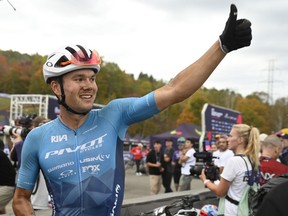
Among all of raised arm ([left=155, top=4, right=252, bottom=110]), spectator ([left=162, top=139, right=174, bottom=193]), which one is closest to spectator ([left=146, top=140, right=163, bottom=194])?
spectator ([left=162, top=139, right=174, bottom=193])

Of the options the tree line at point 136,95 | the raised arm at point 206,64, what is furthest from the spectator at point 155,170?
the tree line at point 136,95

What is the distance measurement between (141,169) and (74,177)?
20713 mm

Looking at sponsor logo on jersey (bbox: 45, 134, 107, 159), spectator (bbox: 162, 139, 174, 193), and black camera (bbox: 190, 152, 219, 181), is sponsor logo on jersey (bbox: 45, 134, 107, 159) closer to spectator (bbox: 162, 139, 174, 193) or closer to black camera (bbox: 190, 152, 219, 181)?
A: black camera (bbox: 190, 152, 219, 181)

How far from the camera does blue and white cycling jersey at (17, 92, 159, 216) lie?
7.68ft

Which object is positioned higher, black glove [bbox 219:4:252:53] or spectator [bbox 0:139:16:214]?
black glove [bbox 219:4:252:53]

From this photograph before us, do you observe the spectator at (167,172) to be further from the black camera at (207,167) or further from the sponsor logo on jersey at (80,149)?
the sponsor logo on jersey at (80,149)

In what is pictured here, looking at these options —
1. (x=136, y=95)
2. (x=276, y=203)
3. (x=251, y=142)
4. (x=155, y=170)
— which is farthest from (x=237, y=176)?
(x=136, y=95)

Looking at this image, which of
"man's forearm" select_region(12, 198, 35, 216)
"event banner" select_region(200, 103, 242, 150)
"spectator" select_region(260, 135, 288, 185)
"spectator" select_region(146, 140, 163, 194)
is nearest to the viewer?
"man's forearm" select_region(12, 198, 35, 216)

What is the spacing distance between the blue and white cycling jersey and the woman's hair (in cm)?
254

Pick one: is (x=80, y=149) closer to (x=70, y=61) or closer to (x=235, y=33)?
(x=70, y=61)

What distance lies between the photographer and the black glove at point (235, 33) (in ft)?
6.54

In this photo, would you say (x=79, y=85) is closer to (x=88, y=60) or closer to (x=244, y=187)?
(x=88, y=60)

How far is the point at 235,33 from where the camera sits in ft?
6.60

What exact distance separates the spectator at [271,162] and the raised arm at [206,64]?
328 cm
